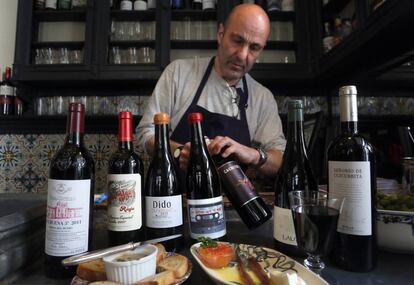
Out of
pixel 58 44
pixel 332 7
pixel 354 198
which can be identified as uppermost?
pixel 332 7

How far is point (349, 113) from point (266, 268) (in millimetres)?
272

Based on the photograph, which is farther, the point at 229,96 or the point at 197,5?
the point at 197,5

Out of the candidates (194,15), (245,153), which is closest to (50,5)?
(194,15)

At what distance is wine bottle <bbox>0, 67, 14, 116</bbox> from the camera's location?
164cm

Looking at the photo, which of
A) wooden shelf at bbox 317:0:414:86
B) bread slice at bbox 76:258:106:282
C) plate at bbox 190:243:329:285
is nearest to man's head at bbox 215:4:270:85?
wooden shelf at bbox 317:0:414:86

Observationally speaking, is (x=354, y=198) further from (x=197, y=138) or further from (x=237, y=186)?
(x=197, y=138)

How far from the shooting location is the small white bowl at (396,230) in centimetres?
45

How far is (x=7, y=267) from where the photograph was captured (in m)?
0.38

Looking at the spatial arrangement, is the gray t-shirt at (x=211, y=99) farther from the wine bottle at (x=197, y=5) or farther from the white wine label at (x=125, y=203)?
the white wine label at (x=125, y=203)

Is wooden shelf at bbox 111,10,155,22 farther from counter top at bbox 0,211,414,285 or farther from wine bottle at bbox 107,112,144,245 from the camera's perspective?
counter top at bbox 0,211,414,285

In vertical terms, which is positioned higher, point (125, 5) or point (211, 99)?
point (125, 5)

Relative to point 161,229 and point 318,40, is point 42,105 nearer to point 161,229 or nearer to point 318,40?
point 161,229

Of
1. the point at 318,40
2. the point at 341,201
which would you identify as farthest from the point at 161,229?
the point at 318,40

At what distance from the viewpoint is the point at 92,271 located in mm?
366
